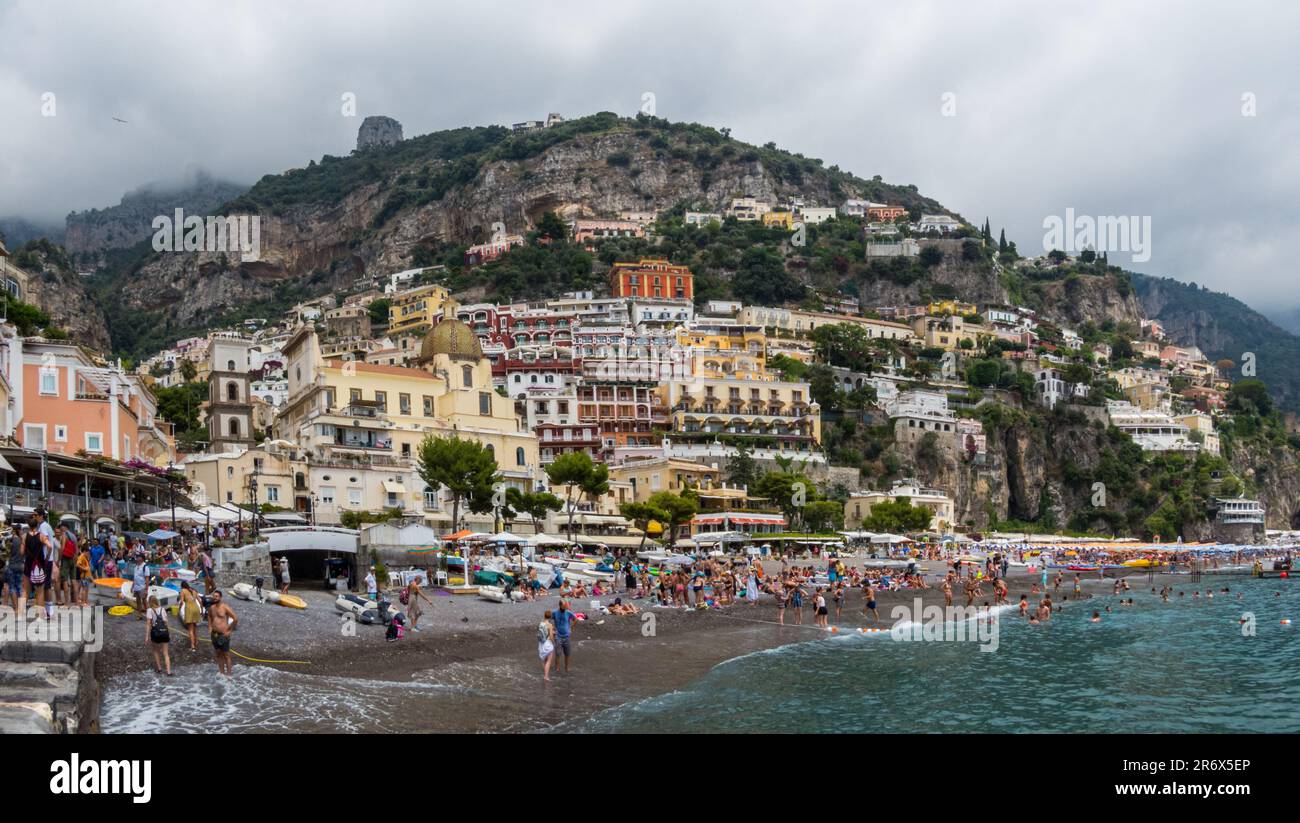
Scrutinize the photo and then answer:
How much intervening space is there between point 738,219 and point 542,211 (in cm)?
2795

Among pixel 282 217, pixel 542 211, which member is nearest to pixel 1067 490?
pixel 542 211

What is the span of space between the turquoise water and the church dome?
1416 inches

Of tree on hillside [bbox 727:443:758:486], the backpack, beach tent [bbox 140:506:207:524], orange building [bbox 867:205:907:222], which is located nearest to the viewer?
the backpack

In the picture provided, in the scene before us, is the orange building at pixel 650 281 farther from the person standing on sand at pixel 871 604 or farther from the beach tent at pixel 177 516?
the beach tent at pixel 177 516

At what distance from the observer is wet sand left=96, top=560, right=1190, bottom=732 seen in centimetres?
1639

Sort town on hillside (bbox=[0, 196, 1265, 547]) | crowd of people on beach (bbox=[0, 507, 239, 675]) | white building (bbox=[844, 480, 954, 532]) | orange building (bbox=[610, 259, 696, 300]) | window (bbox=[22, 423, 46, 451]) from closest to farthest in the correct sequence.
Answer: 1. crowd of people on beach (bbox=[0, 507, 239, 675])
2. window (bbox=[22, 423, 46, 451])
3. town on hillside (bbox=[0, 196, 1265, 547])
4. white building (bbox=[844, 480, 954, 532])
5. orange building (bbox=[610, 259, 696, 300])

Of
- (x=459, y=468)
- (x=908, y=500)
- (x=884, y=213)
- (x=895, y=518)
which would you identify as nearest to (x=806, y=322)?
(x=908, y=500)

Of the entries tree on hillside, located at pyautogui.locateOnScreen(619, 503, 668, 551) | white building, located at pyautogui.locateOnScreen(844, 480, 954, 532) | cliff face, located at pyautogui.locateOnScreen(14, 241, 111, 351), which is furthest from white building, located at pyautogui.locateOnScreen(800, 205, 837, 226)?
tree on hillside, located at pyautogui.locateOnScreen(619, 503, 668, 551)

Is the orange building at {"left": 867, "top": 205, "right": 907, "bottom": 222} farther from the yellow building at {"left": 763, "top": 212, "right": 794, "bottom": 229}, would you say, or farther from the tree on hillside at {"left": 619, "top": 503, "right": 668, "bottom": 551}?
the tree on hillside at {"left": 619, "top": 503, "right": 668, "bottom": 551}

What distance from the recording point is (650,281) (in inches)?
4973

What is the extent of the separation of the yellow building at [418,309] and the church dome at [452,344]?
1999 inches

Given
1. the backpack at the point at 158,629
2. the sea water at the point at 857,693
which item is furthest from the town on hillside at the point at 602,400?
the sea water at the point at 857,693

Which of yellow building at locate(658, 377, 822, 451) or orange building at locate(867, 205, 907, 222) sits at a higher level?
orange building at locate(867, 205, 907, 222)

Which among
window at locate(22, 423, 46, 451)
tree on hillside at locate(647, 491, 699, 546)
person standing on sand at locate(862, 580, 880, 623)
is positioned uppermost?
window at locate(22, 423, 46, 451)
